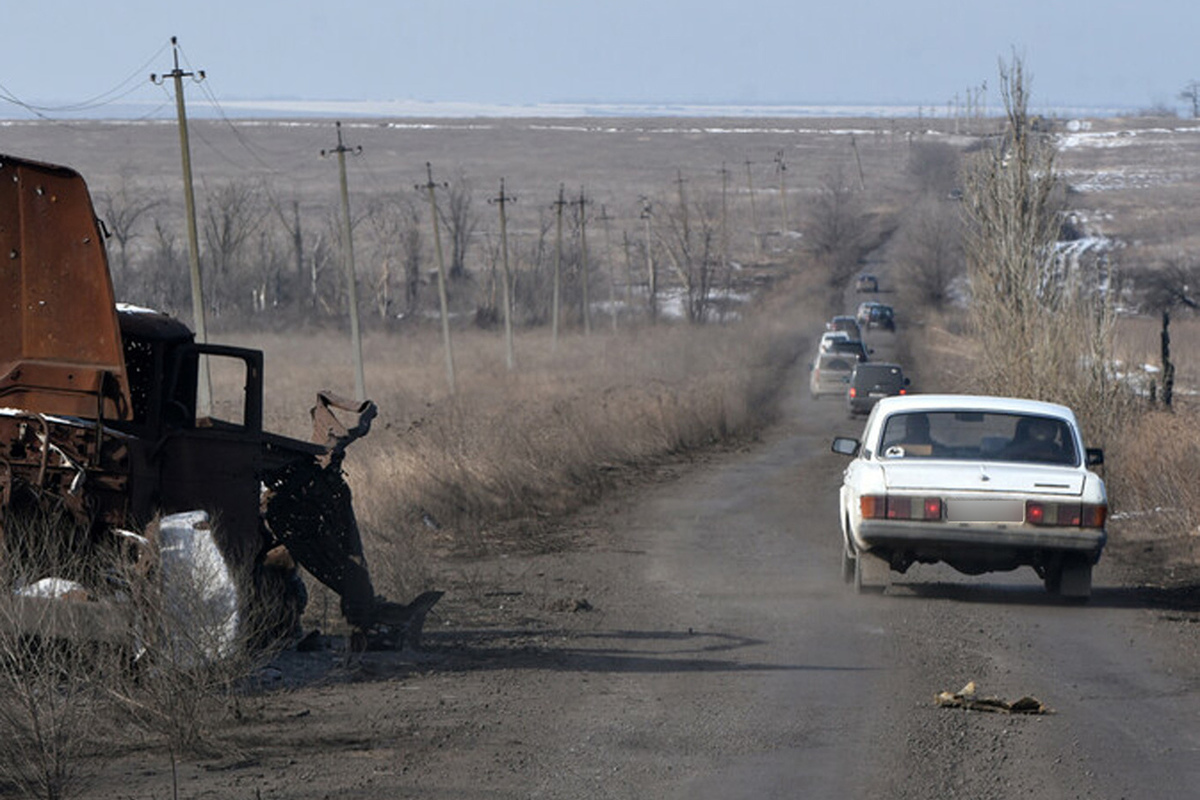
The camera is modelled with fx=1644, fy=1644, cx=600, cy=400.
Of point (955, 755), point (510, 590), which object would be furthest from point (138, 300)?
point (955, 755)

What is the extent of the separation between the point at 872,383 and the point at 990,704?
106 ft

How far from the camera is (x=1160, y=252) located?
303ft

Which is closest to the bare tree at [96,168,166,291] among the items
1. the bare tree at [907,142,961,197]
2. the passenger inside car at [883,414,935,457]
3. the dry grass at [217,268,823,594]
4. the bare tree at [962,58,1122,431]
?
the dry grass at [217,268,823,594]

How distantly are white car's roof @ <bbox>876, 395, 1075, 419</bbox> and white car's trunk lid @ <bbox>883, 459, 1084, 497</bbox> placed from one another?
2.86ft

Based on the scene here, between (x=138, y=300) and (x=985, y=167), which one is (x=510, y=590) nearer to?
(x=985, y=167)

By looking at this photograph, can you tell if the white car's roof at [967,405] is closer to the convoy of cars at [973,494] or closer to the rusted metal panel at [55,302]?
the convoy of cars at [973,494]

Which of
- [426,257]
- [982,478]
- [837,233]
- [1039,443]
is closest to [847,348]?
[1039,443]

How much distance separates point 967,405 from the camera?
13.9 metres

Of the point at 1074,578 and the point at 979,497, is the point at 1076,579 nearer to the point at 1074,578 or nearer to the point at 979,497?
the point at 1074,578

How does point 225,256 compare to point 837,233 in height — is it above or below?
above

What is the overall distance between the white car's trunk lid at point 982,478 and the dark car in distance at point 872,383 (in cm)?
2747

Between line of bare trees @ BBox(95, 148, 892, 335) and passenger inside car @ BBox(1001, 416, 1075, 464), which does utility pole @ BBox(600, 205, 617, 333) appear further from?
passenger inside car @ BBox(1001, 416, 1075, 464)

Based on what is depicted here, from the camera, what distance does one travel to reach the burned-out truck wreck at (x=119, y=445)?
29.0ft

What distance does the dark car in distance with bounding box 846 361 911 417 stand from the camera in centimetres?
4056
